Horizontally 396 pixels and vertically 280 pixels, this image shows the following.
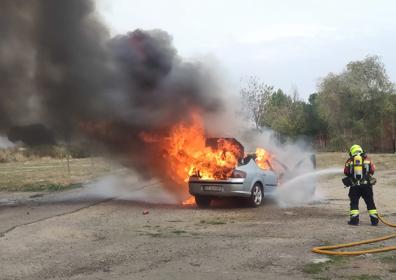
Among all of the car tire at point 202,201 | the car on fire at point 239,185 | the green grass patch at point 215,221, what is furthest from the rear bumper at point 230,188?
the green grass patch at point 215,221

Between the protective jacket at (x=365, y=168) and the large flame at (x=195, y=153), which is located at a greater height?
the large flame at (x=195, y=153)

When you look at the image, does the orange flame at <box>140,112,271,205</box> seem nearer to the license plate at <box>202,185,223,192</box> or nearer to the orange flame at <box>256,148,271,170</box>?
the orange flame at <box>256,148,271,170</box>

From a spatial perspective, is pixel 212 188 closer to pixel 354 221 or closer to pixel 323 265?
pixel 354 221

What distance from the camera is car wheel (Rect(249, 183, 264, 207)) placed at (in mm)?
12547

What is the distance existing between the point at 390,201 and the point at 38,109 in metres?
10.4

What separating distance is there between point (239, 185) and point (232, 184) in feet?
0.56

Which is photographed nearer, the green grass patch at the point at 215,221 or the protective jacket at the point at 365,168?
the protective jacket at the point at 365,168

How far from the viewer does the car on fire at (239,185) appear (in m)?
12.1

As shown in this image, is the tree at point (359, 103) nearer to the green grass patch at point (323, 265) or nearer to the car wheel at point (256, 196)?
the car wheel at point (256, 196)

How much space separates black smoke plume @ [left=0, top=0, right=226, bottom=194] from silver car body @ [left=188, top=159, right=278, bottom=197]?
262 cm

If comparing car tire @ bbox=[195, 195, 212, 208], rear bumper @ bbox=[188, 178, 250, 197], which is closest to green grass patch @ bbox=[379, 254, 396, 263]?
rear bumper @ bbox=[188, 178, 250, 197]

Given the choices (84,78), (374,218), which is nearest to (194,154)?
(84,78)

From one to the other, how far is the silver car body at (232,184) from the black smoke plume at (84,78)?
262 cm

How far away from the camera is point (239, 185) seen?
39.8ft
